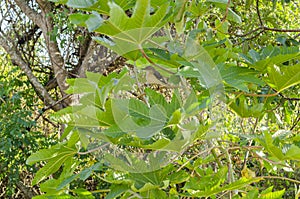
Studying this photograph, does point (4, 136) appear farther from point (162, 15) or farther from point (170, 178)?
point (162, 15)

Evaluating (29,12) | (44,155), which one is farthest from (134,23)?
(29,12)

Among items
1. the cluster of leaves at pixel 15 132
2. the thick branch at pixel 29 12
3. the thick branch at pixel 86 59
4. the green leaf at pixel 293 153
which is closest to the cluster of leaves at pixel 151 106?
the green leaf at pixel 293 153

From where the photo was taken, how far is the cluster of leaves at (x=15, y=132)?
2635 millimetres

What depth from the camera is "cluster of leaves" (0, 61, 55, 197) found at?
2.63m

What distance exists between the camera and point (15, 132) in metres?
2.60

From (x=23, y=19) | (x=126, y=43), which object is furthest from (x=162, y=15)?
(x=23, y=19)

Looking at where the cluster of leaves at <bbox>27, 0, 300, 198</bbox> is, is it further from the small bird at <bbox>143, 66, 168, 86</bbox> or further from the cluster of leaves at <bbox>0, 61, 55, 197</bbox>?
the cluster of leaves at <bbox>0, 61, 55, 197</bbox>

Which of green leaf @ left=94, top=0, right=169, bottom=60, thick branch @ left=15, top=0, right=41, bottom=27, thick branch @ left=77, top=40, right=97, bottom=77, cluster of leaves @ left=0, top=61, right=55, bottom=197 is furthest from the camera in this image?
thick branch @ left=15, top=0, right=41, bottom=27

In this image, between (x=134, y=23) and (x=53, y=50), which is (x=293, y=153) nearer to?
(x=134, y=23)

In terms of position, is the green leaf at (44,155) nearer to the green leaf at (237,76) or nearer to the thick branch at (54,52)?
Answer: the green leaf at (237,76)

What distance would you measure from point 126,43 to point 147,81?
→ 5.8 inches

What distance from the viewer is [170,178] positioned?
0.70 m

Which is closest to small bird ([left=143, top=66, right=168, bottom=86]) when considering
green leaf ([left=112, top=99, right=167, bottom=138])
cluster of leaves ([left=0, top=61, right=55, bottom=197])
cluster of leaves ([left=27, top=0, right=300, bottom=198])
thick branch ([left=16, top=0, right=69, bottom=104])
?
cluster of leaves ([left=27, top=0, right=300, bottom=198])

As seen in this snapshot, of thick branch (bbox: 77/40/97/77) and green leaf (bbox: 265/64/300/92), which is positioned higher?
thick branch (bbox: 77/40/97/77)
